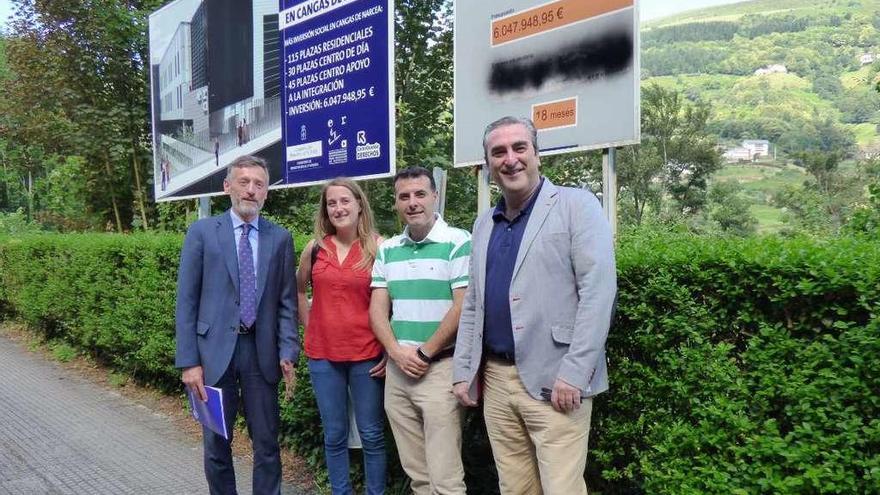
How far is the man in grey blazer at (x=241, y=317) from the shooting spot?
398 centimetres

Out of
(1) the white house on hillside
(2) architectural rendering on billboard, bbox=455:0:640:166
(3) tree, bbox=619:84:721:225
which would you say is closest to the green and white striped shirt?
(2) architectural rendering on billboard, bbox=455:0:640:166

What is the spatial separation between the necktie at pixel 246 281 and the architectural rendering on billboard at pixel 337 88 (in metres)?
1.79

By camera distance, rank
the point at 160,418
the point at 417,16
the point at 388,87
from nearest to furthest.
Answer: the point at 388,87 < the point at 160,418 < the point at 417,16

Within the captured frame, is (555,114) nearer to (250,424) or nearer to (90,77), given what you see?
(250,424)

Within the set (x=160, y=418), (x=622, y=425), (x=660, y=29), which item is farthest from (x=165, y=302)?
(x=660, y=29)

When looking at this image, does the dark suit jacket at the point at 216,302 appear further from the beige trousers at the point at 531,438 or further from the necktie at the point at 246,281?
the beige trousers at the point at 531,438

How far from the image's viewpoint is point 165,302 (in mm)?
7613

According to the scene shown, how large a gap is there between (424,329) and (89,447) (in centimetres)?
417

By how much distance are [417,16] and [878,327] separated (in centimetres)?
1163

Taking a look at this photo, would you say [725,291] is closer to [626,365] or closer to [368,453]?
[626,365]

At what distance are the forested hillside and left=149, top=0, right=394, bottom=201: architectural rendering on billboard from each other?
94222mm

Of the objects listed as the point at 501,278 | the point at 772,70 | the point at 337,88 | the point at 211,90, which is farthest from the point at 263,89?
the point at 772,70

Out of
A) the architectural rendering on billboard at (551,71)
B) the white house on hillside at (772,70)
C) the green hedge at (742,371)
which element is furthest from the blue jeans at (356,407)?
the white house on hillside at (772,70)

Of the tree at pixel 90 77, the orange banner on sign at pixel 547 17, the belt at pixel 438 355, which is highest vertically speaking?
the tree at pixel 90 77
